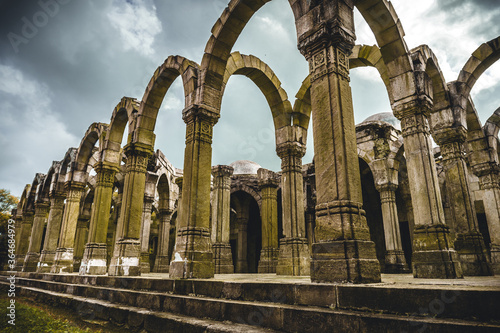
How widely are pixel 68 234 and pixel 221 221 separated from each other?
568 cm

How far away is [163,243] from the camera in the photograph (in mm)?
15883

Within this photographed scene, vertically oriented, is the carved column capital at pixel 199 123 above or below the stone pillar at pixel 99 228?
above

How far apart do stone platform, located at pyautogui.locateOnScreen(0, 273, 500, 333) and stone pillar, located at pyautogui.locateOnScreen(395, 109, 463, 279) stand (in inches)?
86.0

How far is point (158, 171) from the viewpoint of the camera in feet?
51.7

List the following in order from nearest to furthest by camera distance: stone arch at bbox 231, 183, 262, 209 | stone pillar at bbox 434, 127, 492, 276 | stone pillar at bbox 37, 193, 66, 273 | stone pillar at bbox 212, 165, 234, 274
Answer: stone pillar at bbox 434, 127, 492, 276
stone pillar at bbox 212, 165, 234, 274
stone pillar at bbox 37, 193, 66, 273
stone arch at bbox 231, 183, 262, 209

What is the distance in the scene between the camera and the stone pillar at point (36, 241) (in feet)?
47.6

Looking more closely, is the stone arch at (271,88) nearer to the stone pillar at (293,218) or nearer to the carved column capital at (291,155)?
the carved column capital at (291,155)

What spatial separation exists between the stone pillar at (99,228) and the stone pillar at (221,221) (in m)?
3.80

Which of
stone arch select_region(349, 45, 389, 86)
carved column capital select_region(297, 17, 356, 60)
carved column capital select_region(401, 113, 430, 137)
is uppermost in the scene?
stone arch select_region(349, 45, 389, 86)

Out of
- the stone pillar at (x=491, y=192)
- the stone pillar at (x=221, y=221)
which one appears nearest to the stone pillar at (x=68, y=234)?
the stone pillar at (x=221, y=221)

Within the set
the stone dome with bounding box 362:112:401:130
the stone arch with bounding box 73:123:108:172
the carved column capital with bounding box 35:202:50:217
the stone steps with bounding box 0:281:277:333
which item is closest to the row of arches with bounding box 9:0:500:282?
the stone arch with bounding box 73:123:108:172

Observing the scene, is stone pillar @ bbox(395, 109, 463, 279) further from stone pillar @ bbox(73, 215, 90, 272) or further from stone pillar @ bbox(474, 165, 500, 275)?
stone pillar @ bbox(73, 215, 90, 272)

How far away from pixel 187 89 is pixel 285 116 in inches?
124

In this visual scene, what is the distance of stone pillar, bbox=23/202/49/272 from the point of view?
1452 centimetres
